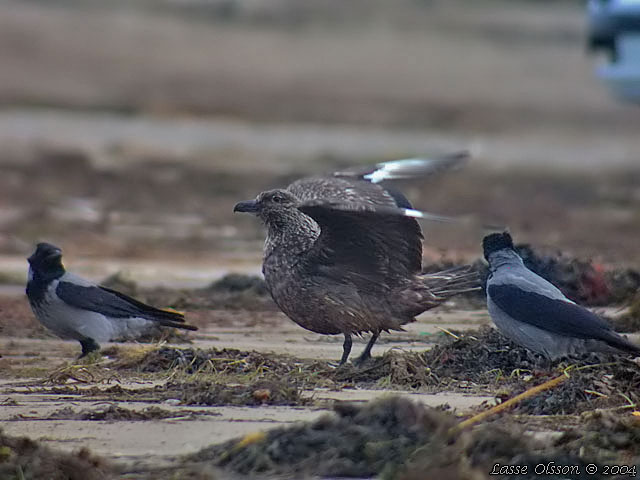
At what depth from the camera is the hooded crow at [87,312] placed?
27.3 feet

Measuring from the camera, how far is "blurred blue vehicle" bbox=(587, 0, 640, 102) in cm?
988

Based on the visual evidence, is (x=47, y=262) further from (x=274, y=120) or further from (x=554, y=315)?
(x=274, y=120)

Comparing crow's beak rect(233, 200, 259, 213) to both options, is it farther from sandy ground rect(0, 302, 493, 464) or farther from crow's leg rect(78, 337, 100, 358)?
crow's leg rect(78, 337, 100, 358)

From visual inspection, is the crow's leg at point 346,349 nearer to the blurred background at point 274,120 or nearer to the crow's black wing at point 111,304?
the crow's black wing at point 111,304

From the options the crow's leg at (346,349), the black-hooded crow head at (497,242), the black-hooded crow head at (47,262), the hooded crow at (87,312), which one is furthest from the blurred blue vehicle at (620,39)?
the black-hooded crow head at (47,262)

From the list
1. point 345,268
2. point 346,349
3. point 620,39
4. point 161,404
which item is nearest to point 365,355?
point 346,349

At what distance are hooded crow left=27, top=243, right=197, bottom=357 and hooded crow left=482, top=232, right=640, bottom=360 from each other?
2.02 meters

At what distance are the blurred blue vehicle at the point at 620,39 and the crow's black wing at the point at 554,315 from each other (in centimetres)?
310

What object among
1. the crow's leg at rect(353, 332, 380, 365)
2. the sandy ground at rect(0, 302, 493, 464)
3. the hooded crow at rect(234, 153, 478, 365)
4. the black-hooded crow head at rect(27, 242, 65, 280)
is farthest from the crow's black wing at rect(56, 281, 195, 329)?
the crow's leg at rect(353, 332, 380, 365)

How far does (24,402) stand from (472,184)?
43.3 feet

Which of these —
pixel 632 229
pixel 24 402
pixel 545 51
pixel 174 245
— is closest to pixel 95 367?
pixel 24 402

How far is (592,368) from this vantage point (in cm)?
719

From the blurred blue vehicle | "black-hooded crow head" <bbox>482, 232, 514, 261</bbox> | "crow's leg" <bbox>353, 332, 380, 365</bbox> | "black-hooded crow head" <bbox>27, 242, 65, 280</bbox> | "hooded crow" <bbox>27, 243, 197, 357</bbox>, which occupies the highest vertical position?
the blurred blue vehicle

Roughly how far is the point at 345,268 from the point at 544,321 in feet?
4.16
